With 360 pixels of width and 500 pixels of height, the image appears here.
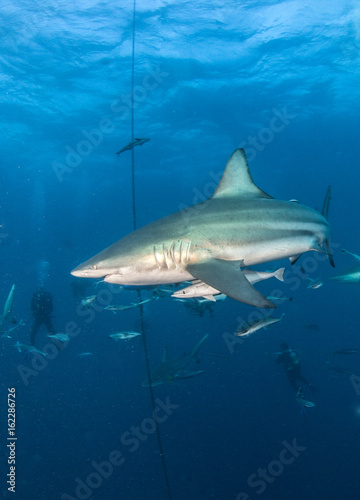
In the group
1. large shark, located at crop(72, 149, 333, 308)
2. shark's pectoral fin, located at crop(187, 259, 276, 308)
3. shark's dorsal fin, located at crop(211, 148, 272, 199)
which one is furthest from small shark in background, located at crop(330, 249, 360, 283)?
shark's pectoral fin, located at crop(187, 259, 276, 308)

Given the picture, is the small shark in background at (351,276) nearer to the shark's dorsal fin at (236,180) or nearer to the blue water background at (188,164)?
the blue water background at (188,164)

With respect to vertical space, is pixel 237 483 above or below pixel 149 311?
above

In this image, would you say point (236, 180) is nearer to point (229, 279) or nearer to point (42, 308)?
point (229, 279)

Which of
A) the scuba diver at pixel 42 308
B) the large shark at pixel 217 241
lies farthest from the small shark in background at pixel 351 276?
the scuba diver at pixel 42 308

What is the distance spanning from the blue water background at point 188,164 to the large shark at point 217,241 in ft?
28.3

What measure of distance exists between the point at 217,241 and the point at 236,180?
1.23 metres

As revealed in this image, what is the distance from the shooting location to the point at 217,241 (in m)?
4.09

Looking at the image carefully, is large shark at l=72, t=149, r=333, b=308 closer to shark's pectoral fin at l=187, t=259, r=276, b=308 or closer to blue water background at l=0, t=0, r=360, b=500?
shark's pectoral fin at l=187, t=259, r=276, b=308

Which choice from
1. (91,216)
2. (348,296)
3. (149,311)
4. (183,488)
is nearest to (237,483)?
(183,488)

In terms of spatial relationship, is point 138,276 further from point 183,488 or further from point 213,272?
point 183,488

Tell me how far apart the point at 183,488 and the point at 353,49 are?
99.8 feet

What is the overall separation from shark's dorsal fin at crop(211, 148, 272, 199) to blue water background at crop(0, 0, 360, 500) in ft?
28.8

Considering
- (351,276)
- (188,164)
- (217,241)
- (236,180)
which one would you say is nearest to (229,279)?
(217,241)

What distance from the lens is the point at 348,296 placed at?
160 ft
